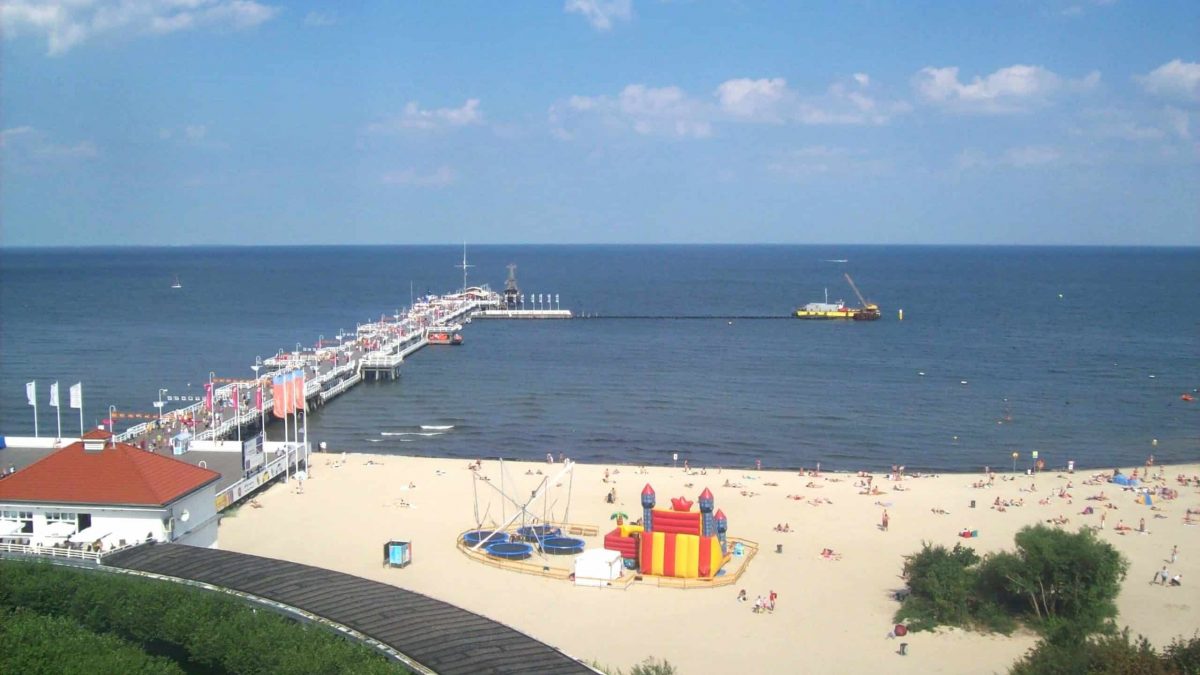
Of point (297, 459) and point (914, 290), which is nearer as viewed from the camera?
point (297, 459)

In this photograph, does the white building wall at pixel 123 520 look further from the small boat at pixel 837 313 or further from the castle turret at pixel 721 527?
the small boat at pixel 837 313

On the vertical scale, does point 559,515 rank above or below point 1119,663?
below

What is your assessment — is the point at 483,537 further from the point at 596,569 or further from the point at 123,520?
the point at 123,520

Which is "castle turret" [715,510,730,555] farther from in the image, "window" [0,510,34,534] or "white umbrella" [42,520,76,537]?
"window" [0,510,34,534]

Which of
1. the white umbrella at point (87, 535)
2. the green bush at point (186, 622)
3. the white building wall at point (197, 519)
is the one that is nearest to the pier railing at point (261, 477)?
the white building wall at point (197, 519)

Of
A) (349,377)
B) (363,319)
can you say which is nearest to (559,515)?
(349,377)

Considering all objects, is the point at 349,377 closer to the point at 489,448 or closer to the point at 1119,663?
the point at 489,448

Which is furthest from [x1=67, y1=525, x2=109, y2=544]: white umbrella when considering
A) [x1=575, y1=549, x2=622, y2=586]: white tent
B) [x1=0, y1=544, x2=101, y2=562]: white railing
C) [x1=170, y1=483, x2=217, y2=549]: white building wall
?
[x1=575, y1=549, x2=622, y2=586]: white tent
